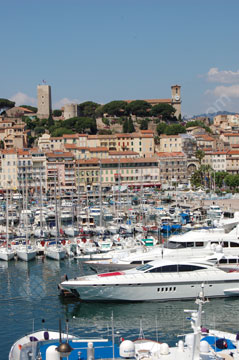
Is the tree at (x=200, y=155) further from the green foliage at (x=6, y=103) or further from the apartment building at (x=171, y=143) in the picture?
the green foliage at (x=6, y=103)

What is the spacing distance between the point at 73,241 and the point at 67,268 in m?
6.31

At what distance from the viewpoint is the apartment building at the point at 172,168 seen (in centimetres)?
8162

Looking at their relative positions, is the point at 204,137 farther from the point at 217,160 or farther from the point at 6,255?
the point at 6,255

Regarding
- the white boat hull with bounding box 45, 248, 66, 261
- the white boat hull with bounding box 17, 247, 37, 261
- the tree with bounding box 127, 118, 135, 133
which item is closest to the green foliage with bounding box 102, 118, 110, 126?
the tree with bounding box 127, 118, 135, 133

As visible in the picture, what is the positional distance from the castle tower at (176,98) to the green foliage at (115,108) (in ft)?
39.6

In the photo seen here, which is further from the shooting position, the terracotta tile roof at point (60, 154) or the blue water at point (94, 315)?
the terracotta tile roof at point (60, 154)

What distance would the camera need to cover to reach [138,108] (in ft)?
349

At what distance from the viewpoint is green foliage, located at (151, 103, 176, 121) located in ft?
349

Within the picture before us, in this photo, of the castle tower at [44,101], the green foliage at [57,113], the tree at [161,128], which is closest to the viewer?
the tree at [161,128]

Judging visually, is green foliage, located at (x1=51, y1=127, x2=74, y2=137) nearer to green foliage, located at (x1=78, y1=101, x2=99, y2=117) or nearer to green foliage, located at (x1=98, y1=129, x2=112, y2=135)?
green foliage, located at (x1=98, y1=129, x2=112, y2=135)

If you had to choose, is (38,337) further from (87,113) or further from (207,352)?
(87,113)

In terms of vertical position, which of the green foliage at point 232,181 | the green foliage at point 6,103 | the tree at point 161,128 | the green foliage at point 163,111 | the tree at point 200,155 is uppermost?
the green foliage at point 6,103

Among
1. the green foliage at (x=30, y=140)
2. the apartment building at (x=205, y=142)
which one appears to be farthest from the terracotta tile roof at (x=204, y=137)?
the green foliage at (x=30, y=140)

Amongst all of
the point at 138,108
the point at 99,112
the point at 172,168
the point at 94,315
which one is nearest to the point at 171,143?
the point at 172,168
